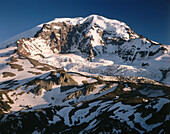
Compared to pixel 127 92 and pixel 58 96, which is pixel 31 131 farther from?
pixel 127 92

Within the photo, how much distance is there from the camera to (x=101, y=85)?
649ft

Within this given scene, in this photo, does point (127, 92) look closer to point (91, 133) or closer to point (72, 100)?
point (72, 100)

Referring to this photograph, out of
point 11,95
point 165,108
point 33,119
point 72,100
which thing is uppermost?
point 11,95

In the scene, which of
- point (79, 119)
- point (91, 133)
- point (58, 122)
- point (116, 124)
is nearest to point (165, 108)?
point (116, 124)

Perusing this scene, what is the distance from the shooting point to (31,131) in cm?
10625

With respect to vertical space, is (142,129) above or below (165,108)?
below

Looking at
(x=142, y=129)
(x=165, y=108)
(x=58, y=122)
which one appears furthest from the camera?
(x=58, y=122)

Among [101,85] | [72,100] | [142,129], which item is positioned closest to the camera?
[142,129]

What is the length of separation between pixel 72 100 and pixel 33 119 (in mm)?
58674

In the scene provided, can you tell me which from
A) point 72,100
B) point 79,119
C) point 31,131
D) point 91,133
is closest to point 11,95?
point 72,100

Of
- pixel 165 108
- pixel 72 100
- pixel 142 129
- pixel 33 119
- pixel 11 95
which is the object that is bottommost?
pixel 142 129

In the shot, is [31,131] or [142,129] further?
[31,131]

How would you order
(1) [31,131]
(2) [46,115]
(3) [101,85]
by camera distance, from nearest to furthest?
(1) [31,131], (2) [46,115], (3) [101,85]

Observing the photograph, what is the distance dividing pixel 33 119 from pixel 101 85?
102587 mm
